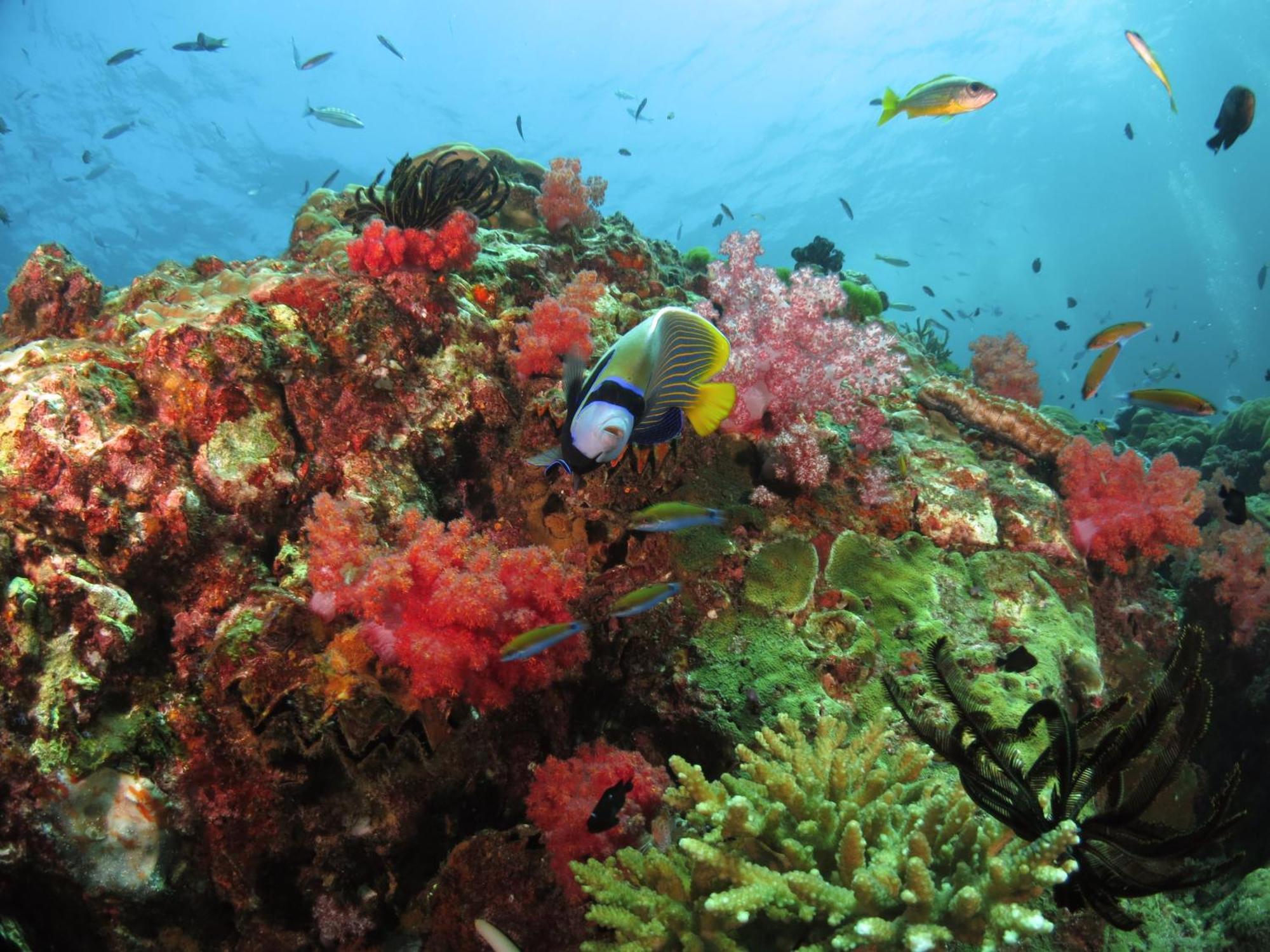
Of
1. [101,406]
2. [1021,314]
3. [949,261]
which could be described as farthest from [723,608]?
[1021,314]

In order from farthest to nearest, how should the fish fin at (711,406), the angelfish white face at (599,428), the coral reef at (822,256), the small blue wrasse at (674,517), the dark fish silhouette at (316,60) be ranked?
the dark fish silhouette at (316,60), the coral reef at (822,256), the small blue wrasse at (674,517), the fish fin at (711,406), the angelfish white face at (599,428)

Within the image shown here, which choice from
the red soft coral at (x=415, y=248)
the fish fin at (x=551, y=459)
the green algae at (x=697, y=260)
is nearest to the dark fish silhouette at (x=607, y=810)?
the fish fin at (x=551, y=459)

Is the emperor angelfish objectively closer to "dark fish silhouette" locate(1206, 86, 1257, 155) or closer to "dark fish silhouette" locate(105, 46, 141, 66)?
"dark fish silhouette" locate(1206, 86, 1257, 155)

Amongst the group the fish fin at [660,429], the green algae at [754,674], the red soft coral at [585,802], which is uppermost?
the fish fin at [660,429]

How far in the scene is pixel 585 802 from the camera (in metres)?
2.54

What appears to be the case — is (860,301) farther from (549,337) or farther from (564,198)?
(549,337)

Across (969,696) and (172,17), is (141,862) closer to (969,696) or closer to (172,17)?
(969,696)

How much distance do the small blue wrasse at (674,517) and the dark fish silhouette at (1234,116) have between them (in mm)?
5376

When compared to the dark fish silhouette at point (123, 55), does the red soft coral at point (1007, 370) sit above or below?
below

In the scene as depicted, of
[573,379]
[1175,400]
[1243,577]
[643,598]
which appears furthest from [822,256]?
[573,379]

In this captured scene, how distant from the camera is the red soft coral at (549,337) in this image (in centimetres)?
384

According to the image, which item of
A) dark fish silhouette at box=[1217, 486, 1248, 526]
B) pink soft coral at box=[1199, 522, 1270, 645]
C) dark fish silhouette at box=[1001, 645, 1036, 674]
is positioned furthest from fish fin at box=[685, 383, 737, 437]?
pink soft coral at box=[1199, 522, 1270, 645]

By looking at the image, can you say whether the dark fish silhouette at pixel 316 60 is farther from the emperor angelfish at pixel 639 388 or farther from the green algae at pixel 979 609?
the green algae at pixel 979 609

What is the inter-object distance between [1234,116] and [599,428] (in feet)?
21.8
